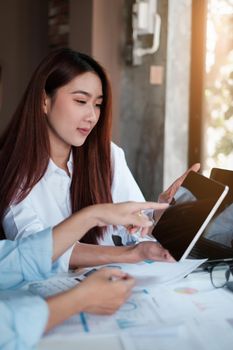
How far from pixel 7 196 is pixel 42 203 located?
0.15 m

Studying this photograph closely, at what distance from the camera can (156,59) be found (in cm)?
303

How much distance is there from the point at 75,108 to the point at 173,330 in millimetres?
848

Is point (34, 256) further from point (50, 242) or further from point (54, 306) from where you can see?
point (54, 306)

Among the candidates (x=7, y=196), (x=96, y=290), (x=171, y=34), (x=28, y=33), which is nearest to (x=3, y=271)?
(x=96, y=290)

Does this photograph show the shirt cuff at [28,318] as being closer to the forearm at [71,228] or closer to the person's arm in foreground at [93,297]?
the person's arm in foreground at [93,297]

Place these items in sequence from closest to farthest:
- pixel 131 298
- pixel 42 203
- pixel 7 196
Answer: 1. pixel 131 298
2. pixel 7 196
3. pixel 42 203

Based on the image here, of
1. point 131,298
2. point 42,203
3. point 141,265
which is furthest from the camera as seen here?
point 42,203

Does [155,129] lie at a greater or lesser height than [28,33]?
lesser

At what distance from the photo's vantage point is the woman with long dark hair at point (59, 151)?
1381 millimetres

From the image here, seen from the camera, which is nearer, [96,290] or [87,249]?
[96,290]

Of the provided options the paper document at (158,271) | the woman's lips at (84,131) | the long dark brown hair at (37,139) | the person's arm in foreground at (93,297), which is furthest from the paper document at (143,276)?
the woman's lips at (84,131)

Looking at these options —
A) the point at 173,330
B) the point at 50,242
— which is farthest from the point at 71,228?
the point at 173,330

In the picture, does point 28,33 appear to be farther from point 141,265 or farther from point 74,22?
point 141,265

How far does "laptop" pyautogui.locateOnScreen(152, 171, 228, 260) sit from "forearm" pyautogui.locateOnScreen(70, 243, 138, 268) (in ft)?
0.35
